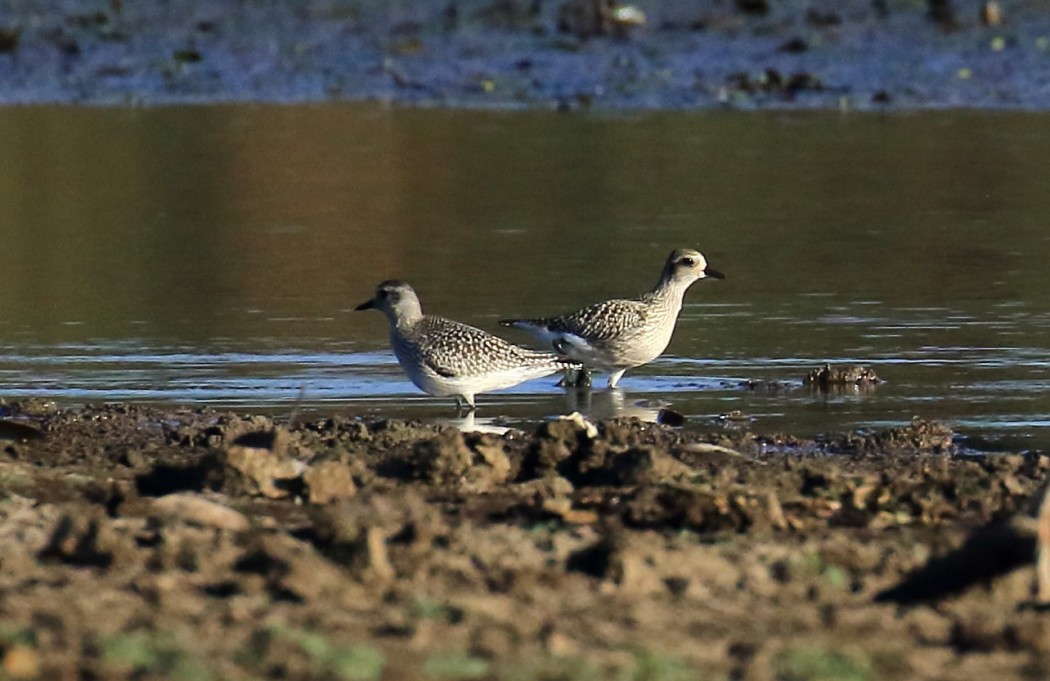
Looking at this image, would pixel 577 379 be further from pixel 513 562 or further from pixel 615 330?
pixel 513 562

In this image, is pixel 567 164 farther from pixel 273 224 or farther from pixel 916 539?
pixel 916 539

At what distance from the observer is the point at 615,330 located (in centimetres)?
1102

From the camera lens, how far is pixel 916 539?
643 cm

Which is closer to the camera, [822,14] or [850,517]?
[850,517]

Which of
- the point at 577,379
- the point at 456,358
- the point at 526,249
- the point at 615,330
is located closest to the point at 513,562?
the point at 456,358

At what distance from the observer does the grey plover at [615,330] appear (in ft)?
36.2

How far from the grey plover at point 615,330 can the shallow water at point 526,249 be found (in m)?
0.20

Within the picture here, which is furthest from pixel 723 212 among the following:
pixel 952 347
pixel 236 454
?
pixel 236 454

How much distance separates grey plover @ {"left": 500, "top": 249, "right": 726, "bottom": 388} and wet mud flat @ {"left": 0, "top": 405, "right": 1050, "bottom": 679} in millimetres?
2537

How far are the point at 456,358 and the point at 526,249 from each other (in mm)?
5396

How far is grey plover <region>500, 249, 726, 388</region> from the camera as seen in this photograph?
1105 centimetres

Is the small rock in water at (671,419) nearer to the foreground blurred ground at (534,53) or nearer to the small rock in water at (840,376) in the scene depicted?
the small rock in water at (840,376)

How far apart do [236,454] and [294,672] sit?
103 inches

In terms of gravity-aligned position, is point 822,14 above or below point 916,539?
above
